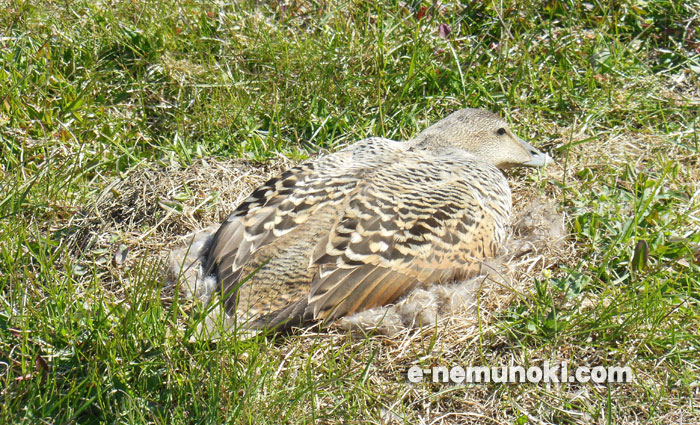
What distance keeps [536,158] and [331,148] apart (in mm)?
1284

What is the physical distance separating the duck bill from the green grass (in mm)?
89

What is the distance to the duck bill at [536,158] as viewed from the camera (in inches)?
193

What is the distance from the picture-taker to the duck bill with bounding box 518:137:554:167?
4.91 metres

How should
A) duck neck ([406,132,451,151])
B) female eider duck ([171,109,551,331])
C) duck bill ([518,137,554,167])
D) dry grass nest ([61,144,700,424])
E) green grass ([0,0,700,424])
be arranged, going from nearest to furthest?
green grass ([0,0,700,424]), dry grass nest ([61,144,700,424]), female eider duck ([171,109,551,331]), duck neck ([406,132,451,151]), duck bill ([518,137,554,167])

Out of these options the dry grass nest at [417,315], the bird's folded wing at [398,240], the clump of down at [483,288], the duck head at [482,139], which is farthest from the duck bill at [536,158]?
the bird's folded wing at [398,240]

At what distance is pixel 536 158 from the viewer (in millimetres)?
4914

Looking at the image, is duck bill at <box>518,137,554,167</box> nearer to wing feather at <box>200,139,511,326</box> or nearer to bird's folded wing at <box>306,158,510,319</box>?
wing feather at <box>200,139,511,326</box>

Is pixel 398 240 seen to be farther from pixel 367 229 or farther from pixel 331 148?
pixel 331 148

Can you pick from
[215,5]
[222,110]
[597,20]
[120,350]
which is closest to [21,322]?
[120,350]

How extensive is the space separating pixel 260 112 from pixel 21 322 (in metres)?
2.35

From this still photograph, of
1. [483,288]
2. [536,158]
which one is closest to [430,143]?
[536,158]

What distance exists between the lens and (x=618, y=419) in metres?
3.39

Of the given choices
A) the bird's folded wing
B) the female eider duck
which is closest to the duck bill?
the female eider duck

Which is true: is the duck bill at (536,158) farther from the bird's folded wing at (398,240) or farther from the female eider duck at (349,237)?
the bird's folded wing at (398,240)
